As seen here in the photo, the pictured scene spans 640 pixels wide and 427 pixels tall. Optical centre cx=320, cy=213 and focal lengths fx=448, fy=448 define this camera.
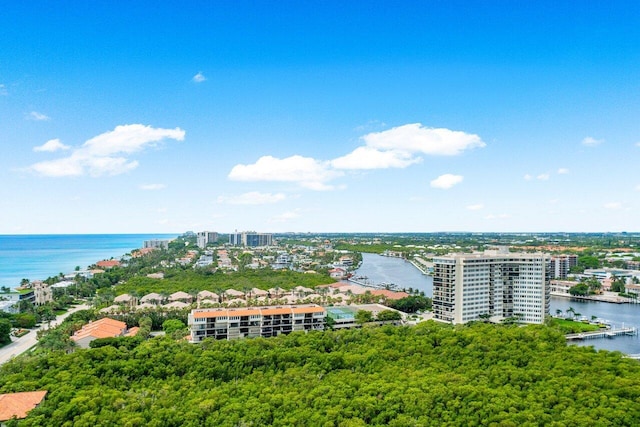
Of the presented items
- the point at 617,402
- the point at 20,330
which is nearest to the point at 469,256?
the point at 617,402

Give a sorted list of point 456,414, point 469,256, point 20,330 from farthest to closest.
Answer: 1. point 469,256
2. point 20,330
3. point 456,414

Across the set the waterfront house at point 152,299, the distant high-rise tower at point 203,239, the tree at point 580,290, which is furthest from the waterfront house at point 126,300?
the distant high-rise tower at point 203,239

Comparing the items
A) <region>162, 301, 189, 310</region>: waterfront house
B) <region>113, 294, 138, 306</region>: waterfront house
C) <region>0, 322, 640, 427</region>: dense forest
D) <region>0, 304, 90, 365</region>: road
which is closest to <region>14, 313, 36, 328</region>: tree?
<region>0, 304, 90, 365</region>: road

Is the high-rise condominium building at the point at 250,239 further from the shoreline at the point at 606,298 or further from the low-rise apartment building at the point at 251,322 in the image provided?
the low-rise apartment building at the point at 251,322

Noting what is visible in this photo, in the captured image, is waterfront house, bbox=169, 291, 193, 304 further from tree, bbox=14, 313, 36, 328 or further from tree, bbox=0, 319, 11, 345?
tree, bbox=0, 319, 11, 345

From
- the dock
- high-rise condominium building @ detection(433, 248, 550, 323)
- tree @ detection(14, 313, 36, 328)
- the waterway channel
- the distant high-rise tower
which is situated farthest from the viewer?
the distant high-rise tower

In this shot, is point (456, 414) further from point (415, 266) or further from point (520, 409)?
point (415, 266)
